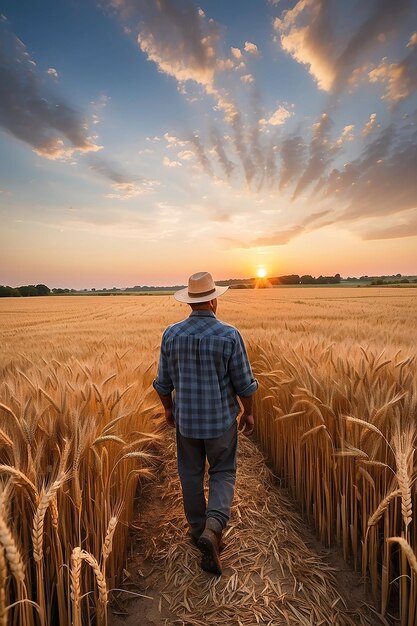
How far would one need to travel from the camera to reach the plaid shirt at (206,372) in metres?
2.25

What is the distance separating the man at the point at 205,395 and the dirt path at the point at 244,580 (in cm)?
21

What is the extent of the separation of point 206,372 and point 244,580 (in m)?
1.23

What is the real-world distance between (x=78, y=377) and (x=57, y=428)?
1.02 meters

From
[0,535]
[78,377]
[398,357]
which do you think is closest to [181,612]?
[0,535]

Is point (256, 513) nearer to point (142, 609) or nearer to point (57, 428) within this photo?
point (142, 609)

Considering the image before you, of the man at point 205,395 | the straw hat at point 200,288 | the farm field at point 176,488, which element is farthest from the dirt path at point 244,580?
the straw hat at point 200,288

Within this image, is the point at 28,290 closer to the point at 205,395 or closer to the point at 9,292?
the point at 9,292

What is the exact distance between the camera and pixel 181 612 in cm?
184

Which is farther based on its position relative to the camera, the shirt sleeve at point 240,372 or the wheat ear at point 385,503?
the shirt sleeve at point 240,372

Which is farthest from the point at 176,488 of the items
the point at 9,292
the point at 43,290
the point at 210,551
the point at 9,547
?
the point at 43,290

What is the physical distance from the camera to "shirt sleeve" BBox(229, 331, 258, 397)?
2287 millimetres

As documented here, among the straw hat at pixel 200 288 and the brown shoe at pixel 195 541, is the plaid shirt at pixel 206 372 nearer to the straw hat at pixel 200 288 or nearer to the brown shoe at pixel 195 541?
the straw hat at pixel 200 288

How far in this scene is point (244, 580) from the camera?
1999 mm

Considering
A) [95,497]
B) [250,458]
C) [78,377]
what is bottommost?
[250,458]
